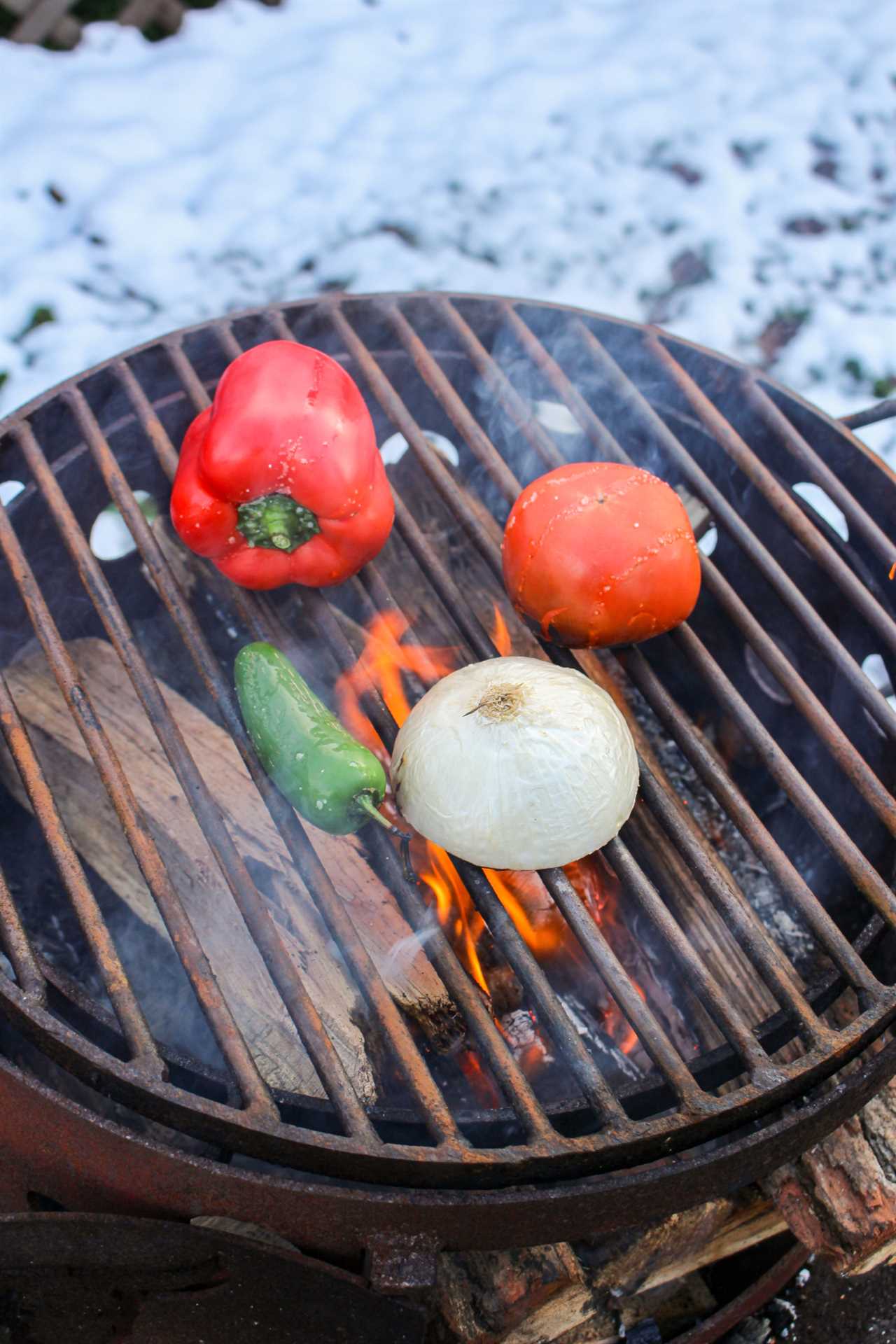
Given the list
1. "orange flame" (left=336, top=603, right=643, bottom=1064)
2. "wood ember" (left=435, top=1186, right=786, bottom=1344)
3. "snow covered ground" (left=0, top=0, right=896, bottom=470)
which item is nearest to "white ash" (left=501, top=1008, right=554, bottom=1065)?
"orange flame" (left=336, top=603, right=643, bottom=1064)

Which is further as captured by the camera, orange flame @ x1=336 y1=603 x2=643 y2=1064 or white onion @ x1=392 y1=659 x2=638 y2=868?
orange flame @ x1=336 y1=603 x2=643 y2=1064

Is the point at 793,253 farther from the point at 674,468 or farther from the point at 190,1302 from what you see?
the point at 190,1302

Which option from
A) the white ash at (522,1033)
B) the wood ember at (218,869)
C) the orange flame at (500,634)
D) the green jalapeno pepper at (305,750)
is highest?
the green jalapeno pepper at (305,750)

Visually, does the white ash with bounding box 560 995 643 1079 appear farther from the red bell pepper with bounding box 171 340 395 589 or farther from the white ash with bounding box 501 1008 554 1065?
the red bell pepper with bounding box 171 340 395 589

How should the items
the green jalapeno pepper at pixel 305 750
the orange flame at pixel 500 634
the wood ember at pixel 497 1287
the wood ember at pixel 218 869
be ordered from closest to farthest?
the wood ember at pixel 497 1287, the green jalapeno pepper at pixel 305 750, the wood ember at pixel 218 869, the orange flame at pixel 500 634

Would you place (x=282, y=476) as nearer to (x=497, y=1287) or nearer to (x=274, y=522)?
(x=274, y=522)

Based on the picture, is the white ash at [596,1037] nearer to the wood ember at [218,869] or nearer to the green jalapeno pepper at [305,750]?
the wood ember at [218,869]

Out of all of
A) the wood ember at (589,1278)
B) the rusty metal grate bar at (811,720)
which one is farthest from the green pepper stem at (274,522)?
the wood ember at (589,1278)
